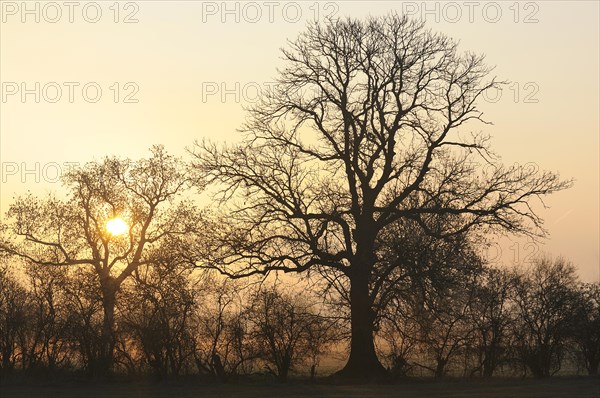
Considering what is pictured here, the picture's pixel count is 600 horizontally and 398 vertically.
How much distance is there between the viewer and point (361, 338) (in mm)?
41062

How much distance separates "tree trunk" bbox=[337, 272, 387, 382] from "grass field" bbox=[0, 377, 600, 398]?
80.6 inches

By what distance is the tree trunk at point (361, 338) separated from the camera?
4069cm

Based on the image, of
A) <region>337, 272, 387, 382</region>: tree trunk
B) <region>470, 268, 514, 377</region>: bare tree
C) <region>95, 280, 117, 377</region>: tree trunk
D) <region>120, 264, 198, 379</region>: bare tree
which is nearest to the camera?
<region>337, 272, 387, 382</region>: tree trunk

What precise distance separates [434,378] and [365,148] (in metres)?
10.5

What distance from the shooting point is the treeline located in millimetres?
41688

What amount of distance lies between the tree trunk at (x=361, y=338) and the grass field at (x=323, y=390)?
6.72 ft

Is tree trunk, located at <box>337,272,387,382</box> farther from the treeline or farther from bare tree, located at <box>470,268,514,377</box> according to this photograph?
bare tree, located at <box>470,268,514,377</box>

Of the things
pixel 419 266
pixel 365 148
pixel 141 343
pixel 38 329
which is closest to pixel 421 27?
pixel 365 148

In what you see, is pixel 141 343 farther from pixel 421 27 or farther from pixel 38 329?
pixel 421 27

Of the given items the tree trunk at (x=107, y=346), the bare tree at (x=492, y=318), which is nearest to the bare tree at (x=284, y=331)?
the tree trunk at (x=107, y=346)

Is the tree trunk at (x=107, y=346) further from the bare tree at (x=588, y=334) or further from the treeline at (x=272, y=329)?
the bare tree at (x=588, y=334)

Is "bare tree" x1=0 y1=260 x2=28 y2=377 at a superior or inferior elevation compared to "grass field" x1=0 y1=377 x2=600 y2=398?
superior

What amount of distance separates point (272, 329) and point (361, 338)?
3878mm

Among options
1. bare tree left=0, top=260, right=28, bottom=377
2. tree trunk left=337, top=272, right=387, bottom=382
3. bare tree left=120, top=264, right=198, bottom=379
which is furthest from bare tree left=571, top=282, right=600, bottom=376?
bare tree left=0, top=260, right=28, bottom=377
